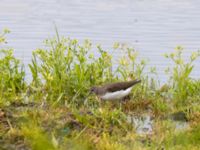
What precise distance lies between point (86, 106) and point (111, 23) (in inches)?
274

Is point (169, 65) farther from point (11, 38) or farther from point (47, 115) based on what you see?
point (47, 115)

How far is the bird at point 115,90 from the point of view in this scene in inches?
365

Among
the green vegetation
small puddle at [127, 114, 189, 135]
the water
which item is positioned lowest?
small puddle at [127, 114, 189, 135]

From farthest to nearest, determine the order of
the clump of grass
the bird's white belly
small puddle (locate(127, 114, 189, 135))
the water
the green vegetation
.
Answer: the water
the clump of grass
the bird's white belly
small puddle (locate(127, 114, 189, 135))
the green vegetation

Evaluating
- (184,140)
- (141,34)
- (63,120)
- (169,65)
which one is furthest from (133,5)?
(184,140)

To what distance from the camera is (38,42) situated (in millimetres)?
13898

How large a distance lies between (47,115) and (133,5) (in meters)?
10.6

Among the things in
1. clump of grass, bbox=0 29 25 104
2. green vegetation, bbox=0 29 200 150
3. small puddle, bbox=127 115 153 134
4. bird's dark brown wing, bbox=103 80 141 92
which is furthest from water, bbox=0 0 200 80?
small puddle, bbox=127 115 153 134

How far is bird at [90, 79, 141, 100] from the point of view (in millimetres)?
9266

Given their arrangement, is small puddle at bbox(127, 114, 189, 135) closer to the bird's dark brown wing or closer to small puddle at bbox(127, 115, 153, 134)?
small puddle at bbox(127, 115, 153, 134)

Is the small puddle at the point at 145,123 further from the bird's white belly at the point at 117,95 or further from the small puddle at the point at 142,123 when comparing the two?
the bird's white belly at the point at 117,95

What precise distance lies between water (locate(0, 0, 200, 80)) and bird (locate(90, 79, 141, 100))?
227cm

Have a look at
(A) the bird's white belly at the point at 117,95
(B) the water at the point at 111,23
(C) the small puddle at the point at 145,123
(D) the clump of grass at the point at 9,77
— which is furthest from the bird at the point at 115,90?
(B) the water at the point at 111,23

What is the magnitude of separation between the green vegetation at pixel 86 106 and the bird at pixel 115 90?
9cm
